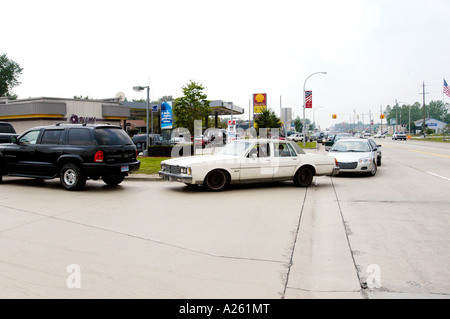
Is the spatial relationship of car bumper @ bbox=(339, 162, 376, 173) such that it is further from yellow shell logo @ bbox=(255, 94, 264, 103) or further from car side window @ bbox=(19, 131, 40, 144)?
yellow shell logo @ bbox=(255, 94, 264, 103)

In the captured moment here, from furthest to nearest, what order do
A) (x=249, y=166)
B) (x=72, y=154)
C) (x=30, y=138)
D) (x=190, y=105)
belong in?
(x=190, y=105)
(x=30, y=138)
(x=249, y=166)
(x=72, y=154)

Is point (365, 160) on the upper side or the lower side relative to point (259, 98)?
lower

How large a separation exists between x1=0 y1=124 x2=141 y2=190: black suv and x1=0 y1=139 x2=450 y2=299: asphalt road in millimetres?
723

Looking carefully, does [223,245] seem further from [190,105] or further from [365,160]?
[190,105]

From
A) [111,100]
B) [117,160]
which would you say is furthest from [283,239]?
[111,100]

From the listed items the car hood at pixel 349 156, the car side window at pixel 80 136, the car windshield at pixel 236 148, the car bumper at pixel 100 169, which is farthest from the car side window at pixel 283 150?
the car side window at pixel 80 136

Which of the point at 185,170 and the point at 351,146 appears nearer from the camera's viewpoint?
the point at 185,170

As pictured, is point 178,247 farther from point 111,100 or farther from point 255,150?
point 111,100

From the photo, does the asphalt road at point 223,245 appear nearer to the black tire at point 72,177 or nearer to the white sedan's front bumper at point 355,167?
the black tire at point 72,177

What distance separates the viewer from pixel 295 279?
A: 4.51 meters

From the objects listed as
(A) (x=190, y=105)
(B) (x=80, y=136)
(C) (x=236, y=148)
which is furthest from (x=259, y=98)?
(B) (x=80, y=136)

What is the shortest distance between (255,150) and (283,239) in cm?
540

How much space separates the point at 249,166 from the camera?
36.7ft

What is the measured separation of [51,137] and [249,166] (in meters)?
5.88
